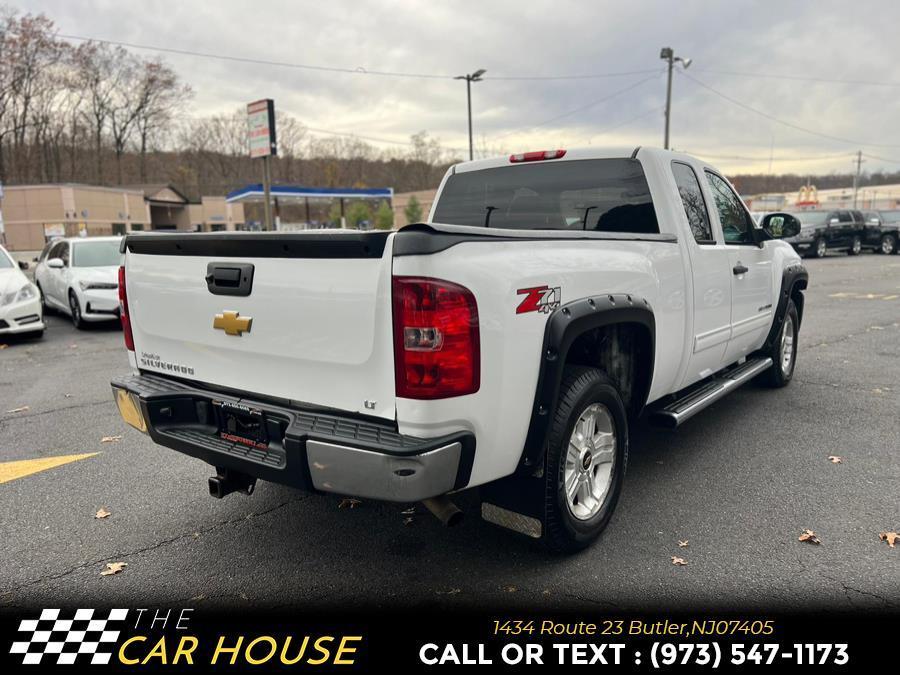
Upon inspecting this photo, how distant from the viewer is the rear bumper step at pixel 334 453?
2379mm

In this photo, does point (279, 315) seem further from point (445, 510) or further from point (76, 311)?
point (76, 311)

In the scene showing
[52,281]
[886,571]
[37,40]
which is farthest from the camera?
[37,40]

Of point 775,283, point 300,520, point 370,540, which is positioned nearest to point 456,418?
point 370,540

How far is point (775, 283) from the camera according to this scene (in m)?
5.68

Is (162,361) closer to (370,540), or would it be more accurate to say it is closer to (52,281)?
(370,540)

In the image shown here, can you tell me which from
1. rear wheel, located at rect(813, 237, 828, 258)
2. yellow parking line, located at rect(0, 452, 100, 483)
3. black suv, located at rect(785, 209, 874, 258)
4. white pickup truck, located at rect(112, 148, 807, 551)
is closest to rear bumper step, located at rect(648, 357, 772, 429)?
white pickup truck, located at rect(112, 148, 807, 551)

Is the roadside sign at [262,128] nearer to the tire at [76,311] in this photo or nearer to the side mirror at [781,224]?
the tire at [76,311]

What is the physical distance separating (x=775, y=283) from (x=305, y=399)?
14.9 feet

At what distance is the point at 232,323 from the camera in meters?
2.94

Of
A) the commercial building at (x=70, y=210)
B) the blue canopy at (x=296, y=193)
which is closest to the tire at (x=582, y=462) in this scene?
the blue canopy at (x=296, y=193)

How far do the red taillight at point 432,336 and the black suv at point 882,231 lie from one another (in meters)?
32.4

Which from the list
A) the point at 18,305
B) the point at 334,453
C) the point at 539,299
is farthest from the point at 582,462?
the point at 18,305

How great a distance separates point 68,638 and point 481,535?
1913 millimetres

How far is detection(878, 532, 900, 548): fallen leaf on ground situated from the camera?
3.33 metres
